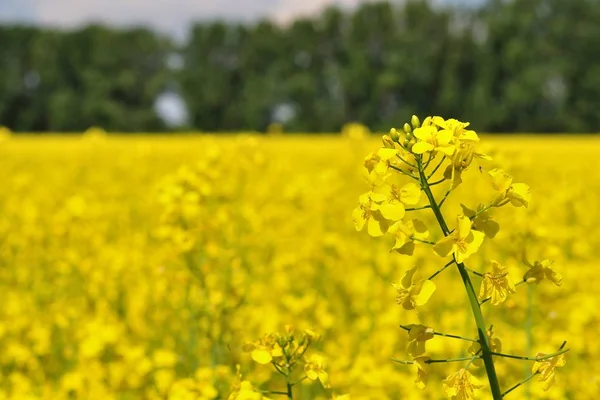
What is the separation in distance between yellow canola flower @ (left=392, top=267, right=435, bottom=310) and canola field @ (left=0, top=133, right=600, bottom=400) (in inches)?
6.1

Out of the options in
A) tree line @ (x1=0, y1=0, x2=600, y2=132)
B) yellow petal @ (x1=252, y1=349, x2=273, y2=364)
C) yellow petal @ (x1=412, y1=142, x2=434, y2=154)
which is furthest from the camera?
tree line @ (x1=0, y1=0, x2=600, y2=132)

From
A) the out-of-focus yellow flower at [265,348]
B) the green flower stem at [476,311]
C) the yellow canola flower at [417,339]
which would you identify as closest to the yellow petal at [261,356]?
the out-of-focus yellow flower at [265,348]

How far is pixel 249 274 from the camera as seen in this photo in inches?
153

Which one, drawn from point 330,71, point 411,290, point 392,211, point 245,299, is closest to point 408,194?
point 392,211

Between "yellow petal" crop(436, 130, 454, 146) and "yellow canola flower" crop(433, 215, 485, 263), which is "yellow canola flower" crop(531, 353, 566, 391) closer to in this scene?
"yellow canola flower" crop(433, 215, 485, 263)

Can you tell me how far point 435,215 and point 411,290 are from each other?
0.39ft

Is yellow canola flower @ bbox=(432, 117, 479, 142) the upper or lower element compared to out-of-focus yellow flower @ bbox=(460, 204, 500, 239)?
upper

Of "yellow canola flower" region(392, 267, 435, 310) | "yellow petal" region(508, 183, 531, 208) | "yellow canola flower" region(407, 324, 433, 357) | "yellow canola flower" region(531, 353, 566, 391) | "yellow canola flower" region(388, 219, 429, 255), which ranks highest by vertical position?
"yellow petal" region(508, 183, 531, 208)

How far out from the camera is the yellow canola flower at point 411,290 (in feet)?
3.80

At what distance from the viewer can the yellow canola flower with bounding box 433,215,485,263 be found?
1.10 m

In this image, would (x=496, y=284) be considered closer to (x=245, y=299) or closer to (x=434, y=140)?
(x=434, y=140)

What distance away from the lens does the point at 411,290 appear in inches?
46.1

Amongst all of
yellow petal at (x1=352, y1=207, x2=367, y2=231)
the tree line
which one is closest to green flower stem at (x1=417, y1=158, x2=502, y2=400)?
yellow petal at (x1=352, y1=207, x2=367, y2=231)

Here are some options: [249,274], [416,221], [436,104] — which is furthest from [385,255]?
[436,104]
